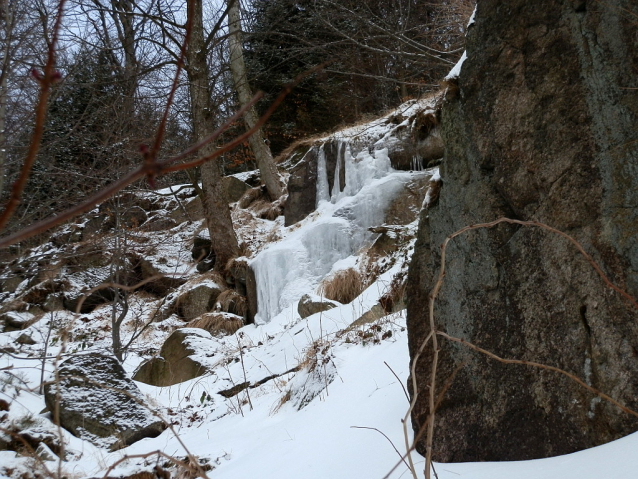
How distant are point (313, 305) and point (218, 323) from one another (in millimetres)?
2229

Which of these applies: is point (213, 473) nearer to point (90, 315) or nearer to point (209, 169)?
point (209, 169)

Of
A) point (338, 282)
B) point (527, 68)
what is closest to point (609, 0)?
point (527, 68)

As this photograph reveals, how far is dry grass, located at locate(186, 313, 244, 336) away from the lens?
873 cm

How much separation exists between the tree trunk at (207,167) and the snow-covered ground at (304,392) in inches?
38.9

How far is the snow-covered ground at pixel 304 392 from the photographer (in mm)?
2407

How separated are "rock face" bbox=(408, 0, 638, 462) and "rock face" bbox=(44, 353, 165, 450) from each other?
311 centimetres

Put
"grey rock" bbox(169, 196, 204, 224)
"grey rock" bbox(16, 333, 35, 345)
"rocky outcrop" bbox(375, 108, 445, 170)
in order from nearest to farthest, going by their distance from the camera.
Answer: "grey rock" bbox(16, 333, 35, 345), "rocky outcrop" bbox(375, 108, 445, 170), "grey rock" bbox(169, 196, 204, 224)

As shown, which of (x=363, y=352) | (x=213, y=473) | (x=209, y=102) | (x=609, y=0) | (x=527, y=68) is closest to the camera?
(x=609, y=0)

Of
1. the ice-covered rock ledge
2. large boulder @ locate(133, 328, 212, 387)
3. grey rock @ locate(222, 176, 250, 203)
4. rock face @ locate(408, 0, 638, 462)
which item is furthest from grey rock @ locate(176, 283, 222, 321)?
rock face @ locate(408, 0, 638, 462)

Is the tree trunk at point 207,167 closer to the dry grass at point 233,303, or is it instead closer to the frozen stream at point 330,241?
the dry grass at point 233,303

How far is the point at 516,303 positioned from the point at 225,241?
812cm

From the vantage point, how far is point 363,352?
4.30 m

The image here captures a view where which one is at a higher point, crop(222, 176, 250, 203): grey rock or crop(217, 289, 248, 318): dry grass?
crop(222, 176, 250, 203): grey rock

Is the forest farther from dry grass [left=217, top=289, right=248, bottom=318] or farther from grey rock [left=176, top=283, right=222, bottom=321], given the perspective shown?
grey rock [left=176, top=283, right=222, bottom=321]
